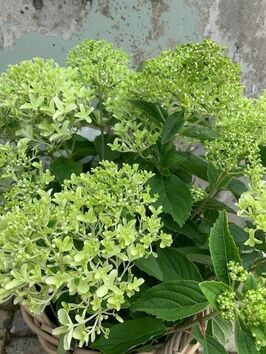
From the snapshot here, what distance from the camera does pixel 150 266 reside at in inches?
38.0

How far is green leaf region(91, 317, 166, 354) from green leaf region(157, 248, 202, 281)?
0.09 m

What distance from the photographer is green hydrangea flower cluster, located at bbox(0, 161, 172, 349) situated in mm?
840

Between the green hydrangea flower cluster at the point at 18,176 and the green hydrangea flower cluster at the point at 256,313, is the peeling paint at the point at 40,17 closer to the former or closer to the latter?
the green hydrangea flower cluster at the point at 18,176

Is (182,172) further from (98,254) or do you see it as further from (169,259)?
(98,254)

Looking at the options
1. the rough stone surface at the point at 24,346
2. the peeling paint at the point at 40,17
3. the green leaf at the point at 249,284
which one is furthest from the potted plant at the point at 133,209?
the rough stone surface at the point at 24,346

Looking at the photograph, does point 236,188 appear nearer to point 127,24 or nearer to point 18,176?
point 18,176

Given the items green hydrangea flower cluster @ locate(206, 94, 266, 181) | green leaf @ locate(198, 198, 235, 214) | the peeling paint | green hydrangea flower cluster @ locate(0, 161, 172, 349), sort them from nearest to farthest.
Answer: green hydrangea flower cluster @ locate(0, 161, 172, 349) < green hydrangea flower cluster @ locate(206, 94, 266, 181) < green leaf @ locate(198, 198, 235, 214) < the peeling paint

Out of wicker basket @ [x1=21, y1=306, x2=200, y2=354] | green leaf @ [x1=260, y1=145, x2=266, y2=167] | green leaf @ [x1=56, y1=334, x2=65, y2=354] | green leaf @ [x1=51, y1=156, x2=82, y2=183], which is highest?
green leaf @ [x1=260, y1=145, x2=266, y2=167]

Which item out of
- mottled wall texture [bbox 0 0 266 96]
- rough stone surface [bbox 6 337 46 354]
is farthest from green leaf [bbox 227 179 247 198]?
rough stone surface [bbox 6 337 46 354]

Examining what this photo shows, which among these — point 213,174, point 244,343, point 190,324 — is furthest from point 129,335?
point 213,174

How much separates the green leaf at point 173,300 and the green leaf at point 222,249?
0.06 m

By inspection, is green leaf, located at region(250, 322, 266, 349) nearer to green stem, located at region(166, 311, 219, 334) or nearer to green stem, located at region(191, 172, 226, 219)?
green stem, located at region(166, 311, 219, 334)

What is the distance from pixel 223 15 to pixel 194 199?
0.69 m

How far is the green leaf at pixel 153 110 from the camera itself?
1025 mm
